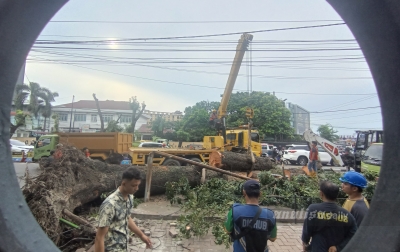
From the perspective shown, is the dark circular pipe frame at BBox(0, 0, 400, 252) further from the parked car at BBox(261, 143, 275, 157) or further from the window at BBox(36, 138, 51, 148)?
the parked car at BBox(261, 143, 275, 157)

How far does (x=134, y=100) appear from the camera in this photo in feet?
113

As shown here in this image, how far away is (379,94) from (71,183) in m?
5.58

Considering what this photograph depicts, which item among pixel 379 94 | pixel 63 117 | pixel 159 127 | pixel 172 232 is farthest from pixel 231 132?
pixel 63 117

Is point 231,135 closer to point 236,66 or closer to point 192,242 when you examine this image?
point 236,66

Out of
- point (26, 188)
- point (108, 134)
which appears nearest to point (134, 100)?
point (108, 134)

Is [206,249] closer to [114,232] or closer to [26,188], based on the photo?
[114,232]

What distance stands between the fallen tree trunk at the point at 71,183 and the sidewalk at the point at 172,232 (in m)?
1.06

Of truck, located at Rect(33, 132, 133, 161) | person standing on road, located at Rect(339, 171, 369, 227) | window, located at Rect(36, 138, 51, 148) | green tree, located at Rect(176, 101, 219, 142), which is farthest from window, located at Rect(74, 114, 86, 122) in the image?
person standing on road, located at Rect(339, 171, 369, 227)

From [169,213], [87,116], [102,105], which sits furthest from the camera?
[102,105]

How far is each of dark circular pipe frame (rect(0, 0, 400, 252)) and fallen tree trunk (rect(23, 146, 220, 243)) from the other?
320 centimetres

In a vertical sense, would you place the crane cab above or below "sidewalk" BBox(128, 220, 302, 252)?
above

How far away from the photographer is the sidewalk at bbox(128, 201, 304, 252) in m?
4.61

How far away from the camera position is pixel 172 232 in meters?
5.10

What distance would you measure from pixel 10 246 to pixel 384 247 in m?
1.47
